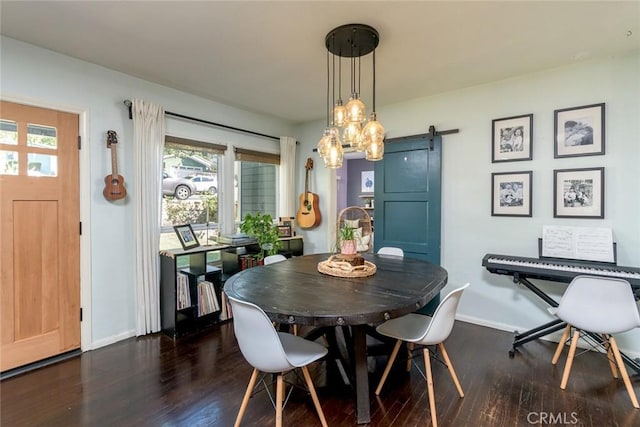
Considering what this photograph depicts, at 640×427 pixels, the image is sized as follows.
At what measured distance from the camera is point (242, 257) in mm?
3686

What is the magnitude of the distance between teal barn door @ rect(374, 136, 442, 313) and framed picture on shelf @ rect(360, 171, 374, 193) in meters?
3.78

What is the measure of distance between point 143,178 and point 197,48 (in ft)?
4.42

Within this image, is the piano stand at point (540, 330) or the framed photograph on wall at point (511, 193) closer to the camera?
the piano stand at point (540, 330)

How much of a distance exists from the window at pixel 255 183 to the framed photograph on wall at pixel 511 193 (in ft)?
9.32

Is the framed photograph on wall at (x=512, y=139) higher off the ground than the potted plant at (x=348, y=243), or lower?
higher

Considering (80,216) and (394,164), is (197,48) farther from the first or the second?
(394,164)

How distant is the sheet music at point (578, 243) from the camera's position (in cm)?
253

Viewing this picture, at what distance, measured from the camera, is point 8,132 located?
228cm

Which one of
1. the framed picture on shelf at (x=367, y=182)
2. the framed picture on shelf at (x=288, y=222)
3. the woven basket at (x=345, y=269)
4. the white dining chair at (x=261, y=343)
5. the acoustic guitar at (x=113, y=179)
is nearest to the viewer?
the white dining chair at (x=261, y=343)

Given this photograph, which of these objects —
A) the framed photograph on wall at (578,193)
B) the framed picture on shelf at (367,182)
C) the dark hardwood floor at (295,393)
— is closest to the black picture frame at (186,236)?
the dark hardwood floor at (295,393)

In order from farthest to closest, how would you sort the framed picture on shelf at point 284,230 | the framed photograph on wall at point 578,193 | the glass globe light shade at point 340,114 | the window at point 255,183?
the framed picture on shelf at point 284,230
the window at point 255,183
the framed photograph on wall at point 578,193
the glass globe light shade at point 340,114

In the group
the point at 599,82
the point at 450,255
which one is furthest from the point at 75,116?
the point at 599,82

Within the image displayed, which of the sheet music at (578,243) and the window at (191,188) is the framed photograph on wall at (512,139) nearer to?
the sheet music at (578,243)

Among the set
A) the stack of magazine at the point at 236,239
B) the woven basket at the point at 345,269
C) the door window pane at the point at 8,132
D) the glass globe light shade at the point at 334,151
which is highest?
the door window pane at the point at 8,132
